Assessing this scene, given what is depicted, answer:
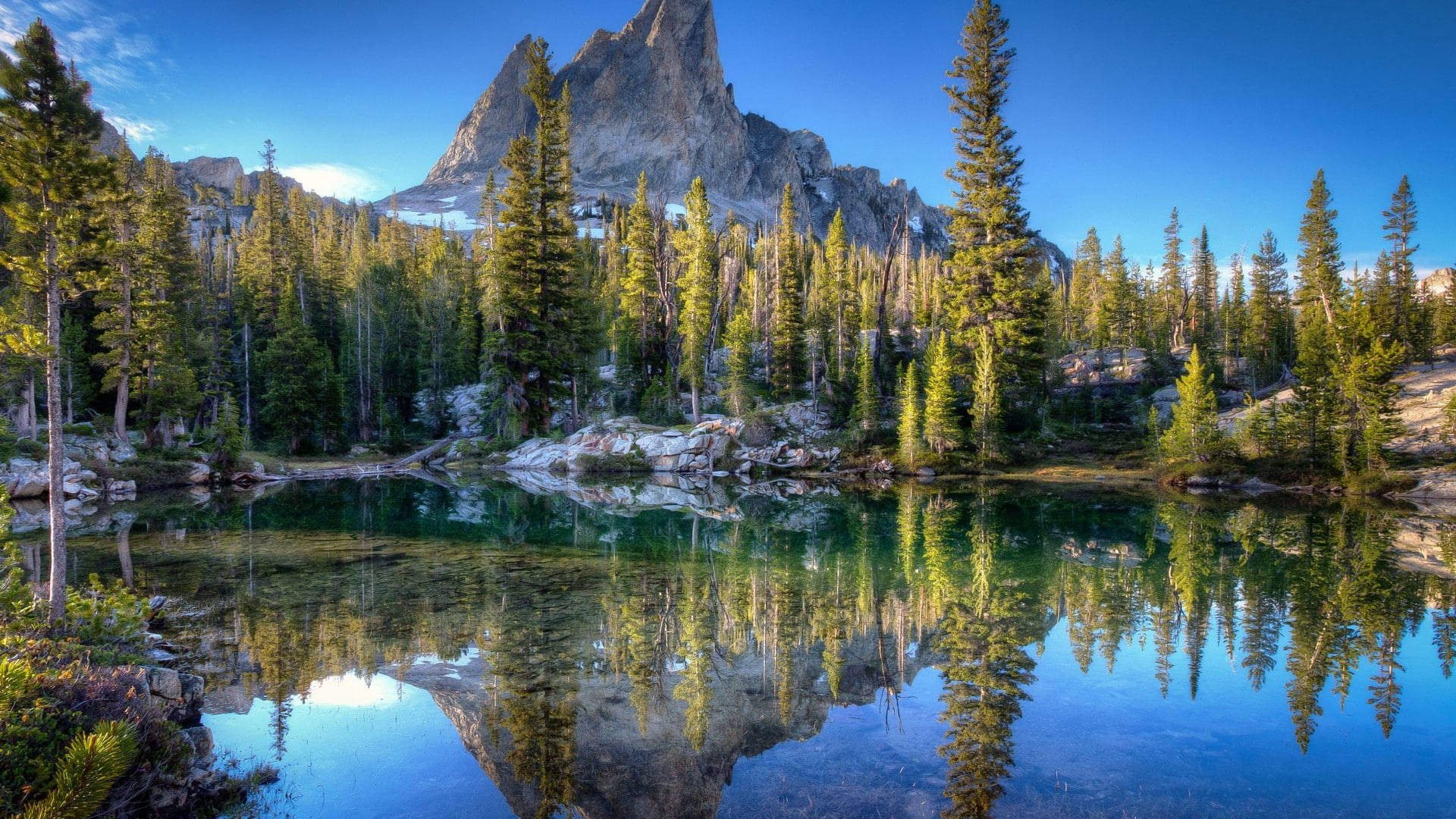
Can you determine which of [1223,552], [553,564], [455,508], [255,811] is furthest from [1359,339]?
[255,811]

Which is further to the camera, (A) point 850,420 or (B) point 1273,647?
(A) point 850,420

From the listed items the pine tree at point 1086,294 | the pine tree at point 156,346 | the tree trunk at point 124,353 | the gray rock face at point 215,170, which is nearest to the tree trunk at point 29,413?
the tree trunk at point 124,353

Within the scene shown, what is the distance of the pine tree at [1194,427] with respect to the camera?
34438mm

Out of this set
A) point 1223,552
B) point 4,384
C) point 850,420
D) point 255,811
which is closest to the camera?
point 255,811

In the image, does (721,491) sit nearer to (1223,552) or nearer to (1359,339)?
(1223,552)

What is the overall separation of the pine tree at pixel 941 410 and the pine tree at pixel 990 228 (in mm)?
3388

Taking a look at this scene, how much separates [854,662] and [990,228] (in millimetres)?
37812

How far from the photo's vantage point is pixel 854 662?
9500 millimetres

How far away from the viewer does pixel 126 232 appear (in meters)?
33.9

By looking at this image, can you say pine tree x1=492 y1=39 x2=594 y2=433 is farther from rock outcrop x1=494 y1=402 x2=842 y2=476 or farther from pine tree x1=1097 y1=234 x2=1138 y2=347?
pine tree x1=1097 y1=234 x2=1138 y2=347

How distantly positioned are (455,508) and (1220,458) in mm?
36296

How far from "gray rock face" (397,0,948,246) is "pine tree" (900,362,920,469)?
358 feet

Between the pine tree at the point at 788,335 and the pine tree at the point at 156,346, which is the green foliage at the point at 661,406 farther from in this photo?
the pine tree at the point at 156,346

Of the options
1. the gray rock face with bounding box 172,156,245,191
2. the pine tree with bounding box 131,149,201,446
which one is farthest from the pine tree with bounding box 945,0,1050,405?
the gray rock face with bounding box 172,156,245,191
